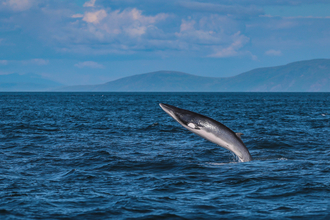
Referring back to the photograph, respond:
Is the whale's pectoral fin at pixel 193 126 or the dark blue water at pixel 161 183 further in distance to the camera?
the whale's pectoral fin at pixel 193 126

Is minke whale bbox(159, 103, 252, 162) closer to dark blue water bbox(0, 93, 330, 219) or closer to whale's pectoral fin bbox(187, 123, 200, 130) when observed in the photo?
whale's pectoral fin bbox(187, 123, 200, 130)

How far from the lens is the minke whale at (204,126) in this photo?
1317 centimetres

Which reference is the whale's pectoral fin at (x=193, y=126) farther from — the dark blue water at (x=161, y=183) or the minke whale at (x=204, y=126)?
the dark blue water at (x=161, y=183)

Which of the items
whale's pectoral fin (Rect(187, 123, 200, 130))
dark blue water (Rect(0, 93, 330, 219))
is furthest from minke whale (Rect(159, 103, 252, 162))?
dark blue water (Rect(0, 93, 330, 219))

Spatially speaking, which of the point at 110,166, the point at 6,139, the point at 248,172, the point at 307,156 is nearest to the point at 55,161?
the point at 110,166

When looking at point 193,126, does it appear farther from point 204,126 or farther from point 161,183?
point 161,183

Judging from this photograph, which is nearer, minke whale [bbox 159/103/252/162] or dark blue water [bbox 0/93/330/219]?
dark blue water [bbox 0/93/330/219]

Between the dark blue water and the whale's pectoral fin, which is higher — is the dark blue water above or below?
below

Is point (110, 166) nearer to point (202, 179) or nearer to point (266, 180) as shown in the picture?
point (202, 179)

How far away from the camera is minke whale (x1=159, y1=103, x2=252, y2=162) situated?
13172mm

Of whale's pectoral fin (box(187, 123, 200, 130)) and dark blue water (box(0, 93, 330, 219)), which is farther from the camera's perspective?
whale's pectoral fin (box(187, 123, 200, 130))

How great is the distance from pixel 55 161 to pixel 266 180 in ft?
30.6

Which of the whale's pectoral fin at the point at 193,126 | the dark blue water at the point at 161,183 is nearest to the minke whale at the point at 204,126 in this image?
the whale's pectoral fin at the point at 193,126

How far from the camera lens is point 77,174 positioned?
1455 centimetres
